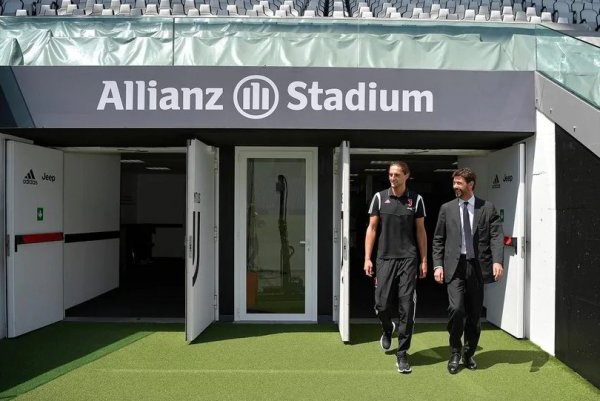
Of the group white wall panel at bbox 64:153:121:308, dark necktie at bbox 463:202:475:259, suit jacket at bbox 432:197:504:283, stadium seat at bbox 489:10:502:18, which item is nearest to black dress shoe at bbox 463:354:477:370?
suit jacket at bbox 432:197:504:283

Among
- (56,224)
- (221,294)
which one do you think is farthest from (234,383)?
(56,224)

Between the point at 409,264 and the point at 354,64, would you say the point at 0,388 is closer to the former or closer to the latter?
the point at 409,264

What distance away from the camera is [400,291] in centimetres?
464

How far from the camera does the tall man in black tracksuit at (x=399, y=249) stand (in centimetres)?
457

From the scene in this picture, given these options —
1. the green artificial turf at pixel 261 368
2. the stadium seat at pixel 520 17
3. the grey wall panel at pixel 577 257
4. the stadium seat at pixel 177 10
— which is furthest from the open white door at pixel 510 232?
the stadium seat at pixel 177 10

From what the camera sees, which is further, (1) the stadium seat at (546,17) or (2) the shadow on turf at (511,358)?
(1) the stadium seat at (546,17)

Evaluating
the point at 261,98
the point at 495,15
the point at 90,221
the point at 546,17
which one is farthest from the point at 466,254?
the point at 546,17

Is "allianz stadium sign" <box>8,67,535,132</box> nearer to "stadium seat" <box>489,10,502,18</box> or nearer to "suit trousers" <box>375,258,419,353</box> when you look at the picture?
"suit trousers" <box>375,258,419,353</box>

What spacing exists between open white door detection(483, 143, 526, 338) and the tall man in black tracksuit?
1.40 metres

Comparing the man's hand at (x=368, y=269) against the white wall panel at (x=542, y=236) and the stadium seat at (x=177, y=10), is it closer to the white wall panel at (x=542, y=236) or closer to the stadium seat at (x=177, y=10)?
the white wall panel at (x=542, y=236)

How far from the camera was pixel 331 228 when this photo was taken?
648 cm

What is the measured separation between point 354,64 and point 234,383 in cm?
358

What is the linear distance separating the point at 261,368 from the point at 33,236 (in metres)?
3.01

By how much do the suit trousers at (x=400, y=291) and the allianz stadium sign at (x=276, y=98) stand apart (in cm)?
144
